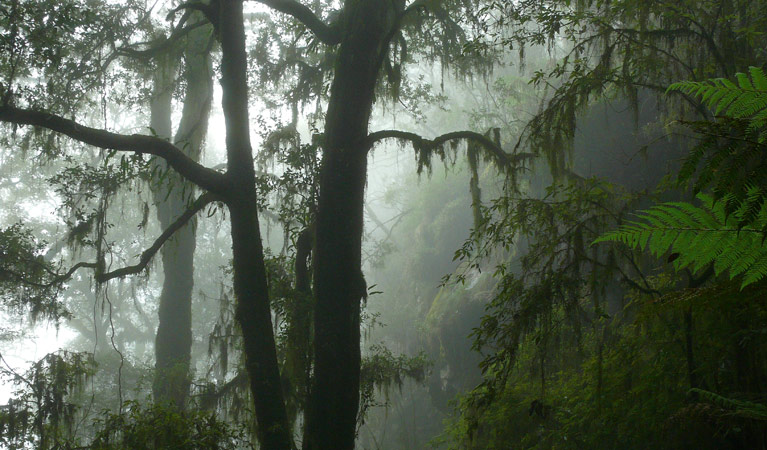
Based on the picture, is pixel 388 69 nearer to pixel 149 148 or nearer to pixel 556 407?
pixel 149 148

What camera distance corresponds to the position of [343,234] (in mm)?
6320

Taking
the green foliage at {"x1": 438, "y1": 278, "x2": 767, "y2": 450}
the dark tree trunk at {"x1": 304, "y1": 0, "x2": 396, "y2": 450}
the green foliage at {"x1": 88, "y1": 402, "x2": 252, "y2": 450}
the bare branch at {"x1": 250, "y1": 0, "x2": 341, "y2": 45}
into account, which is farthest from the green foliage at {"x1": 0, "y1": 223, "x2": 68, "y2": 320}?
the green foliage at {"x1": 438, "y1": 278, "x2": 767, "y2": 450}

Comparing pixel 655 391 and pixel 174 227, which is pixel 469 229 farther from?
pixel 174 227

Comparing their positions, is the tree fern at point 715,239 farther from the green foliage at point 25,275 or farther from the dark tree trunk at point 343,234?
the green foliage at point 25,275

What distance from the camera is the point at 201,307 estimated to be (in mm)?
30781

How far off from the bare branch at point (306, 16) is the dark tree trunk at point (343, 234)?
26 cm

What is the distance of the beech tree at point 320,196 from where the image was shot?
5742 millimetres

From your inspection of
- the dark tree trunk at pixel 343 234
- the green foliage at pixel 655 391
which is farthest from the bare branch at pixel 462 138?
the green foliage at pixel 655 391

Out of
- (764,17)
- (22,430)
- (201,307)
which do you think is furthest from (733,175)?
(201,307)

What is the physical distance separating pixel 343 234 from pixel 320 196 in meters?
0.54

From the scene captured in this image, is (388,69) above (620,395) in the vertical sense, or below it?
above

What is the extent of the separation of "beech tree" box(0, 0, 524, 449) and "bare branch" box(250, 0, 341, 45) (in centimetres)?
1

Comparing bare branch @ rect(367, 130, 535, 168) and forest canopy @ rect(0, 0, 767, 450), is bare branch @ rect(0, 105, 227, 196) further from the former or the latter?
bare branch @ rect(367, 130, 535, 168)

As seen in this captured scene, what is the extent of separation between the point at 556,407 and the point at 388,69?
4.51 m
